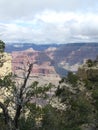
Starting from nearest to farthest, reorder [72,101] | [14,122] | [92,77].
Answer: [14,122]
[72,101]
[92,77]

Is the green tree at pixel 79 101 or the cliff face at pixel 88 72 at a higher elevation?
the cliff face at pixel 88 72

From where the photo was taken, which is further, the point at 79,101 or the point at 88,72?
the point at 88,72

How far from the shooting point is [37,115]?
122 feet

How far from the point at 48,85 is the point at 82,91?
39.1 metres

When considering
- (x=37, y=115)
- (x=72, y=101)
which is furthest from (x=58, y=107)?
(x=37, y=115)

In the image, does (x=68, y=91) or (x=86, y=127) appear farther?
(x=68, y=91)

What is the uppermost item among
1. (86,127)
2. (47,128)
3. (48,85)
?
(48,85)

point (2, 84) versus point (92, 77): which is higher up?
point (2, 84)

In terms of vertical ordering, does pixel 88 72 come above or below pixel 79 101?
above

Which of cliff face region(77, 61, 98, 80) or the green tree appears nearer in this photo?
the green tree

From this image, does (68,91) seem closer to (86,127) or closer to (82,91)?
(82,91)

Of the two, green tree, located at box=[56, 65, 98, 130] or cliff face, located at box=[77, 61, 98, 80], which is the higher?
cliff face, located at box=[77, 61, 98, 80]

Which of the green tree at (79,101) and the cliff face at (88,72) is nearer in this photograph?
the green tree at (79,101)

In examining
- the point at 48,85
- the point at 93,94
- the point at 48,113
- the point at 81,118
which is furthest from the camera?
the point at 93,94
